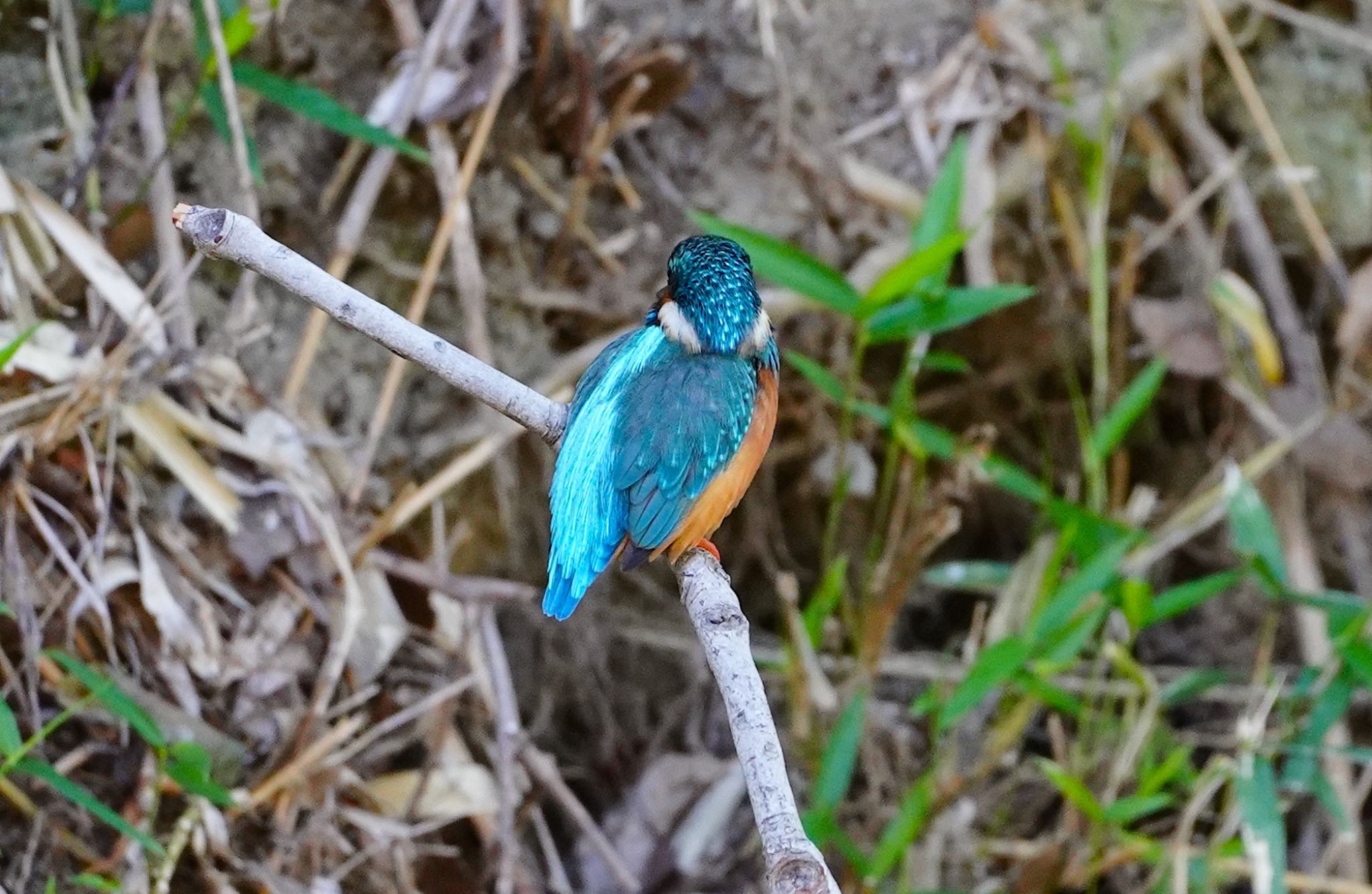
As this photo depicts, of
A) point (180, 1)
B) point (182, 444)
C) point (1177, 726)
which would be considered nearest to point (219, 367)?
point (182, 444)

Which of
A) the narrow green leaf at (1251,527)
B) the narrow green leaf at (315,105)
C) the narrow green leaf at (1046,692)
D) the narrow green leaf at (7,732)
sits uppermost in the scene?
the narrow green leaf at (315,105)

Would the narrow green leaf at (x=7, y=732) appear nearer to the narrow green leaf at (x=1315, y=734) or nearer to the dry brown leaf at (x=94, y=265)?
the dry brown leaf at (x=94, y=265)

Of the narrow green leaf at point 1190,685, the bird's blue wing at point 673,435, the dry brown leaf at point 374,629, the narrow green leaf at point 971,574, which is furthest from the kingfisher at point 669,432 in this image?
the narrow green leaf at point 1190,685

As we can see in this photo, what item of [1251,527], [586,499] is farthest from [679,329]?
[1251,527]

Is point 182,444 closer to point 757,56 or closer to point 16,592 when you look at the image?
point 16,592

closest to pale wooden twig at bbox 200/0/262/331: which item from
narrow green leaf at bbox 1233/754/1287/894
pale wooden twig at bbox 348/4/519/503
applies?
pale wooden twig at bbox 348/4/519/503

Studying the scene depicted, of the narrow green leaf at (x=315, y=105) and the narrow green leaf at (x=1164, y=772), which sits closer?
the narrow green leaf at (x=315, y=105)
